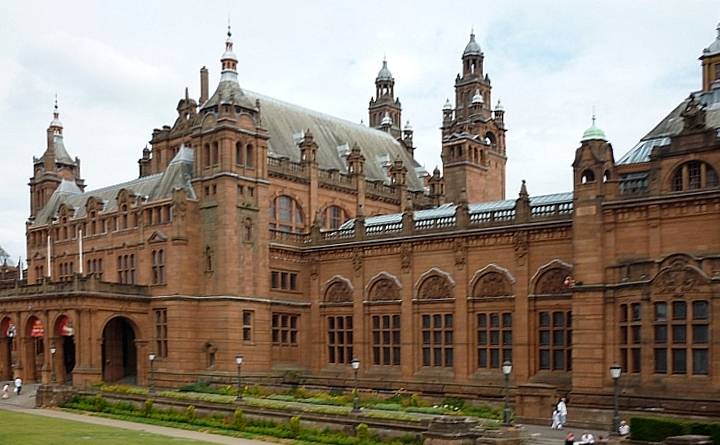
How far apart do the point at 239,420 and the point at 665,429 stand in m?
Result: 22.6

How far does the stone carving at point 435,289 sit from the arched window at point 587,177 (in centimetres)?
1435

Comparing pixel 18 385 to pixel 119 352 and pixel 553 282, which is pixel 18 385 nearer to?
pixel 119 352

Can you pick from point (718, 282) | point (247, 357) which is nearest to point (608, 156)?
point (718, 282)

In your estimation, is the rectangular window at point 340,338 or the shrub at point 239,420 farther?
the rectangular window at point 340,338

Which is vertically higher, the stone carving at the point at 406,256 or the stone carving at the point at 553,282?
the stone carving at the point at 406,256

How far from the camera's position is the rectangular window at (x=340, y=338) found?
65.9 m

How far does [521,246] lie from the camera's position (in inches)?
2178

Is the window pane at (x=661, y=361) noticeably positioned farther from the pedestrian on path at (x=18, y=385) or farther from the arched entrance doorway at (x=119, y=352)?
the pedestrian on path at (x=18, y=385)

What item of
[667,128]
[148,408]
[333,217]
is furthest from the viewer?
[333,217]

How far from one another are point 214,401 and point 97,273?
83.8 feet

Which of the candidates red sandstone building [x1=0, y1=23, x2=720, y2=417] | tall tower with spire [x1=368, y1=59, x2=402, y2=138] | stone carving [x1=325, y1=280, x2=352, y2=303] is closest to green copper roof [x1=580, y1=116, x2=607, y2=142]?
red sandstone building [x1=0, y1=23, x2=720, y2=417]

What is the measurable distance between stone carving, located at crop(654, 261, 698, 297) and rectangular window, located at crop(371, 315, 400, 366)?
23302 mm

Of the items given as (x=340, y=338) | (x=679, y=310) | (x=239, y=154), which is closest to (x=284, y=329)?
(x=340, y=338)

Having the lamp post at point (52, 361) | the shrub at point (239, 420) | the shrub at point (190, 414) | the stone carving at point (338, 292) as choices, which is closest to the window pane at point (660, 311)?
the shrub at point (239, 420)
